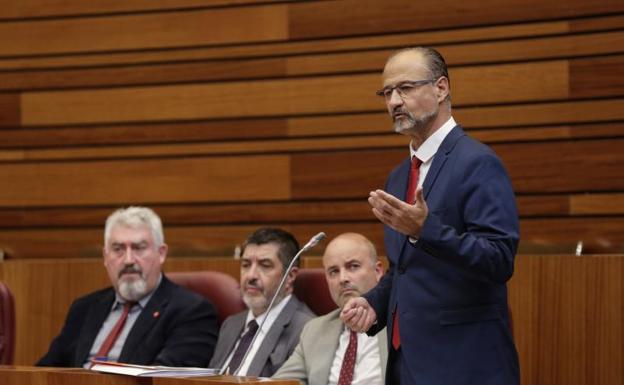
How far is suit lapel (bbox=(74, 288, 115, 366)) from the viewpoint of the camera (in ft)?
13.1

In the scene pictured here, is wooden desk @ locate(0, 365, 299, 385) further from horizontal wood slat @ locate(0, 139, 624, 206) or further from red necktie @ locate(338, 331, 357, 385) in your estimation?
horizontal wood slat @ locate(0, 139, 624, 206)

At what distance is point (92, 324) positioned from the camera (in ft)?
13.4

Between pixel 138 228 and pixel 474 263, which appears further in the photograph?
pixel 138 228

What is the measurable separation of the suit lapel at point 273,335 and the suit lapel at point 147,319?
0.43 metres

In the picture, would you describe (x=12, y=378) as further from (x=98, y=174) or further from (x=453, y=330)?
(x=98, y=174)

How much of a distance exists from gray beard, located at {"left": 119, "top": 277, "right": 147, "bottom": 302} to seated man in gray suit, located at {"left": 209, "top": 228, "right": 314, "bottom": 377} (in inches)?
13.2

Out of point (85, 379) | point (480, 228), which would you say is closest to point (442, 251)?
point (480, 228)

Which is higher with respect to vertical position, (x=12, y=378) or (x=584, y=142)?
(x=584, y=142)

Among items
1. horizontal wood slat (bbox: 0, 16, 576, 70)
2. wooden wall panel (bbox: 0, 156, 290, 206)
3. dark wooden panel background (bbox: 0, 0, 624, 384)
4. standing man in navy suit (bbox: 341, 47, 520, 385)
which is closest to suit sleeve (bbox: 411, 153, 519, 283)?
Answer: standing man in navy suit (bbox: 341, 47, 520, 385)

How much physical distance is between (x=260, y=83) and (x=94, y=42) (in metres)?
0.92

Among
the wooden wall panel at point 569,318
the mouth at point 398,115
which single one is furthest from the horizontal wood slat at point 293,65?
the mouth at point 398,115

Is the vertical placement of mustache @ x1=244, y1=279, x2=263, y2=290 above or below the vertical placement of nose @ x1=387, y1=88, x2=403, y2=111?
below

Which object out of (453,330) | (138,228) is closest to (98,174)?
(138,228)

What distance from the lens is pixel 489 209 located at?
2.56 metres
